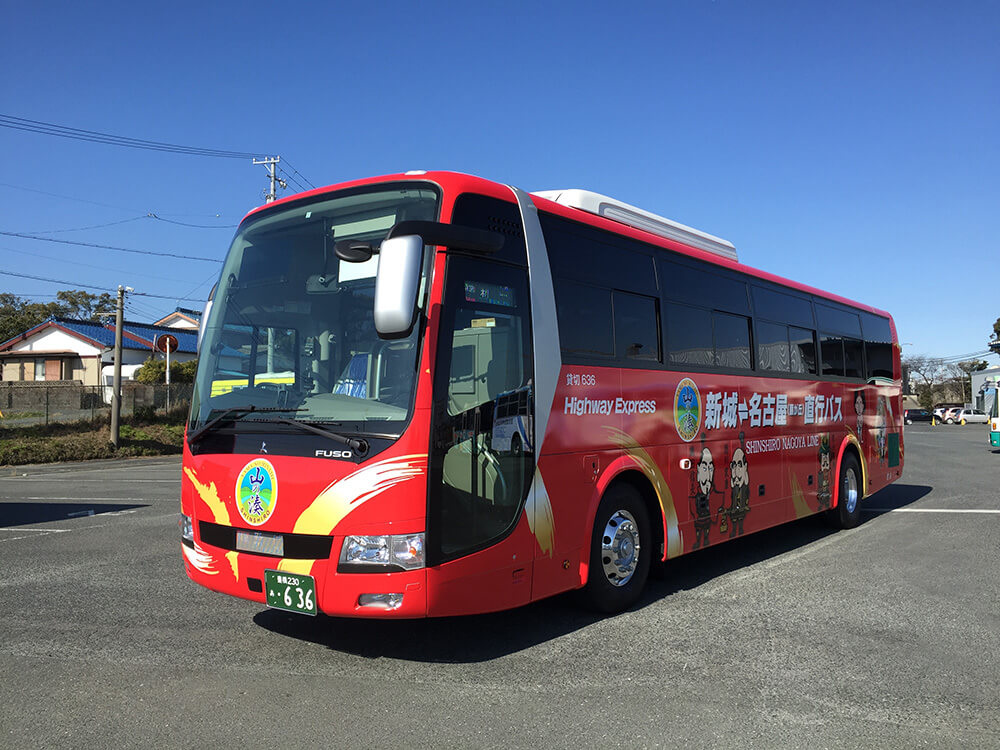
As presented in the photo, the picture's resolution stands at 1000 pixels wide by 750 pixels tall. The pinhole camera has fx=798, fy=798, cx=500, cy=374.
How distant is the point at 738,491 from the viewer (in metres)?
8.14

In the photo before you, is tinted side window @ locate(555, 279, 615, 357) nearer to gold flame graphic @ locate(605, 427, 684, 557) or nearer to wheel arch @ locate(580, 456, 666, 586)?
gold flame graphic @ locate(605, 427, 684, 557)

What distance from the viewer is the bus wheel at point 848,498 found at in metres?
10.8

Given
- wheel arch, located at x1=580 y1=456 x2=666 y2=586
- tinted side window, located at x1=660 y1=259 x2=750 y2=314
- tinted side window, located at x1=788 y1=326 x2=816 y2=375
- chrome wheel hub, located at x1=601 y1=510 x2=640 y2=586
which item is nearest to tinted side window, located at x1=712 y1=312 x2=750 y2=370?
tinted side window, located at x1=660 y1=259 x2=750 y2=314

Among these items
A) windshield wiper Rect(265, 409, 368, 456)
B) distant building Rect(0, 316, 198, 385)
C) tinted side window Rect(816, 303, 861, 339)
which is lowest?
windshield wiper Rect(265, 409, 368, 456)

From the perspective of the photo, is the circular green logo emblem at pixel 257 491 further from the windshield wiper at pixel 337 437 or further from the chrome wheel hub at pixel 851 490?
the chrome wheel hub at pixel 851 490

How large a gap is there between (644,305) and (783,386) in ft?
10.4

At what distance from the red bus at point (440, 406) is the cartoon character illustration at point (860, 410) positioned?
5245 millimetres

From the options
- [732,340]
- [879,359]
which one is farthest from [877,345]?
[732,340]

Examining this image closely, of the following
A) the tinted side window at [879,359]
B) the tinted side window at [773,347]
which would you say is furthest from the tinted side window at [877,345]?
the tinted side window at [773,347]

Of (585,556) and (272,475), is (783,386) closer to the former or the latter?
(585,556)

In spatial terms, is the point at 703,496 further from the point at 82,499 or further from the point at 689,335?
the point at 82,499

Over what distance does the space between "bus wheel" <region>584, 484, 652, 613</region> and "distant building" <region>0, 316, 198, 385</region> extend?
165 feet

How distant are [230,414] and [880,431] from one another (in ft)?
35.2

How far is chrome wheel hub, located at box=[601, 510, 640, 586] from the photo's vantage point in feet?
20.8
